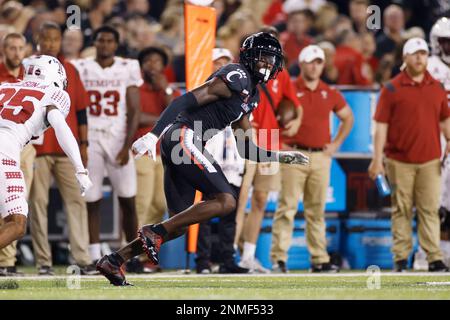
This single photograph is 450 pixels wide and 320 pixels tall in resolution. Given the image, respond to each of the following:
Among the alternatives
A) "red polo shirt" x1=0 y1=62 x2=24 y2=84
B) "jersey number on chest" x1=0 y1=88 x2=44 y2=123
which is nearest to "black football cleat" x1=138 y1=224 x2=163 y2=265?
"jersey number on chest" x1=0 y1=88 x2=44 y2=123

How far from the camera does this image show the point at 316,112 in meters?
12.4

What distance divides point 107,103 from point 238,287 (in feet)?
11.1

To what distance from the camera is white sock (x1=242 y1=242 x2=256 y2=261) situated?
476 inches

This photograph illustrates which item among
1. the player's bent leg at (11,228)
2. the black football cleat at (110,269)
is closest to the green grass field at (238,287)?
the black football cleat at (110,269)

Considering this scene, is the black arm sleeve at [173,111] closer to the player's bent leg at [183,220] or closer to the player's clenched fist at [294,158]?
the player's bent leg at [183,220]

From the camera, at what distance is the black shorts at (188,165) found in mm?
9031

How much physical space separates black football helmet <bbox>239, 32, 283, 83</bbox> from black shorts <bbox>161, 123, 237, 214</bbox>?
0.79m

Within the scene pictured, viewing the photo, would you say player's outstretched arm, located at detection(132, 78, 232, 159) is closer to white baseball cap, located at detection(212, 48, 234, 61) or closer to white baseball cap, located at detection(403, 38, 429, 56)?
white baseball cap, located at detection(212, 48, 234, 61)

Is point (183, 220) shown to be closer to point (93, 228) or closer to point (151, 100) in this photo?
point (93, 228)

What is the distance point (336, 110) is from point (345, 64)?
233cm

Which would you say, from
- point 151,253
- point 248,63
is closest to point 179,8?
point 248,63

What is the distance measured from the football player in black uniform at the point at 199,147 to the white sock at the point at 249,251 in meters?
2.59

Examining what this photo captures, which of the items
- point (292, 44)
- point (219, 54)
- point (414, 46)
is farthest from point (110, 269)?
point (292, 44)
